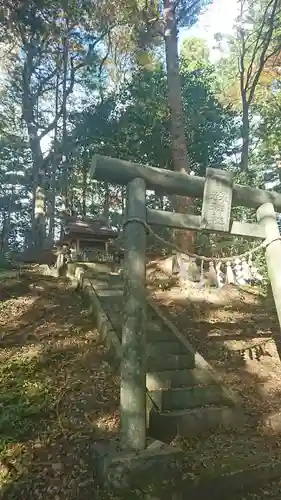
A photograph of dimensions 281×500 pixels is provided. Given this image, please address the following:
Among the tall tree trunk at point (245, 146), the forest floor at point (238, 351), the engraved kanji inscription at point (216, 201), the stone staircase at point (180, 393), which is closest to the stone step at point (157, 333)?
the stone staircase at point (180, 393)

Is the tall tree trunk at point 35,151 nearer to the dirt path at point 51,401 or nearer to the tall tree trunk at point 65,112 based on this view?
the tall tree trunk at point 65,112

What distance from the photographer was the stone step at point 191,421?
4.37 m

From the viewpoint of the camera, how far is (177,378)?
16.7ft

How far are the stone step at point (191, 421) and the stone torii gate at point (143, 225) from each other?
2.47ft

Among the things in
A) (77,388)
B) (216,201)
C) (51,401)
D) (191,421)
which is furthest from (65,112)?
(191,421)

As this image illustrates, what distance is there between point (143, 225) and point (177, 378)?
230 cm

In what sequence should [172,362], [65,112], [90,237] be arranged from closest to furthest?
1. [172,362]
2. [90,237]
3. [65,112]

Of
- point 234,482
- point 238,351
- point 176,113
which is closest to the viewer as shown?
point 234,482

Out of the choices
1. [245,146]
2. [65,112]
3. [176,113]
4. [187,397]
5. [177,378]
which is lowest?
[187,397]

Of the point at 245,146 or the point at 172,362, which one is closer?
the point at 172,362

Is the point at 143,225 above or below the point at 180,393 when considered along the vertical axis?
above

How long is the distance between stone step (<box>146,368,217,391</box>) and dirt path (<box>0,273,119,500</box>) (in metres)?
0.51

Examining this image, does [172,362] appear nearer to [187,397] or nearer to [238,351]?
[187,397]

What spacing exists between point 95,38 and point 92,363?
64.6ft
